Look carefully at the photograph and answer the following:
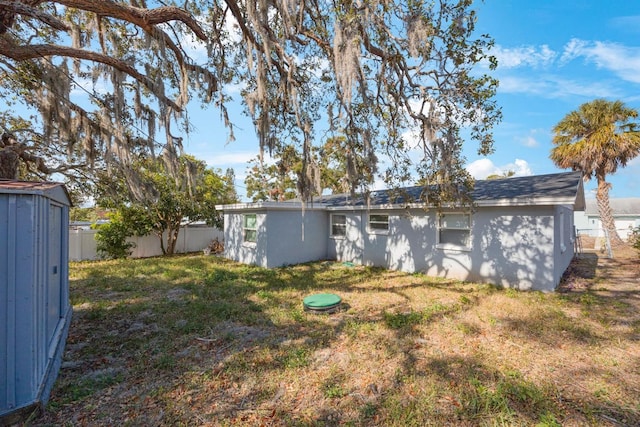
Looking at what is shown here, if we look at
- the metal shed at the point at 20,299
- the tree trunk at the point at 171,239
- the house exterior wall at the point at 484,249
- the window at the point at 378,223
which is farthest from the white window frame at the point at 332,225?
the metal shed at the point at 20,299

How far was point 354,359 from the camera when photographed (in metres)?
3.86

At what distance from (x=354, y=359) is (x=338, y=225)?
8.09 m

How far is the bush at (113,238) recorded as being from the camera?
11.9 metres

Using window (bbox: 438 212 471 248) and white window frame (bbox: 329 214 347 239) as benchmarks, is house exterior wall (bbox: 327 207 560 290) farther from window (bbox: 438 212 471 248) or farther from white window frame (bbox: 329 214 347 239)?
white window frame (bbox: 329 214 347 239)

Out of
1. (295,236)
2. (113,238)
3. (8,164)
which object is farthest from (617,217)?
(8,164)

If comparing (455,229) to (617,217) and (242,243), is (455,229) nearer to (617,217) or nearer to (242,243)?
(242,243)

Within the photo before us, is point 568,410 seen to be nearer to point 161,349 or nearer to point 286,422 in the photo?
point 286,422

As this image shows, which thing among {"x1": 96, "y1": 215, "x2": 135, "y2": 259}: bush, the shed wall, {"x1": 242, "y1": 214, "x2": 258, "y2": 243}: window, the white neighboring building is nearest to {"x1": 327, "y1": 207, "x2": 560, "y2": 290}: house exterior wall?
the shed wall

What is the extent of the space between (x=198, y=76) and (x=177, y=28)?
59.9 inches

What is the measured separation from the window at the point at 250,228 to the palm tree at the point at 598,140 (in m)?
15.3

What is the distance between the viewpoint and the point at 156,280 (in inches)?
325

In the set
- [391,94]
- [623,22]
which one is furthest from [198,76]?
[623,22]

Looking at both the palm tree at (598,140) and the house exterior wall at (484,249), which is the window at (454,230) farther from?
the palm tree at (598,140)

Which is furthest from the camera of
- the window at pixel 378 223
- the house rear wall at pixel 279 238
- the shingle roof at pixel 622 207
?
the shingle roof at pixel 622 207
